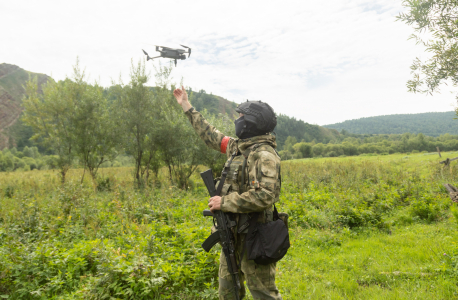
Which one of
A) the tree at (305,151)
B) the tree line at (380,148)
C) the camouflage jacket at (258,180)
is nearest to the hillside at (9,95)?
the tree at (305,151)

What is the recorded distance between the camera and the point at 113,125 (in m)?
14.8

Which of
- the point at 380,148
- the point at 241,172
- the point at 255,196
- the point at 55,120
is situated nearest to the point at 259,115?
the point at 241,172

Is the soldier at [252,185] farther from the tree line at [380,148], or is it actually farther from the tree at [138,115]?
the tree line at [380,148]

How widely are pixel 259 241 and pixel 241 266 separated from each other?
0.42 meters

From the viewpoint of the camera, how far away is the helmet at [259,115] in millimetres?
2688

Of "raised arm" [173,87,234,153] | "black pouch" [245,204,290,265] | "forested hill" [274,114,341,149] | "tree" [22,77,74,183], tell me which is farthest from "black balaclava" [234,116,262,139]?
"forested hill" [274,114,341,149]

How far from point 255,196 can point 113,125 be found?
14.6 metres

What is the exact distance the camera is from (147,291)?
11.1 feet

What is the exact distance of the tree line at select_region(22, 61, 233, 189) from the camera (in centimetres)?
1423

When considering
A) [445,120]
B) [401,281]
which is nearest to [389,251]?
[401,281]

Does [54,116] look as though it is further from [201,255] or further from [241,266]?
[241,266]

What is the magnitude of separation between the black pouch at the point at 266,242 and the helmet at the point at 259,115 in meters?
1.03

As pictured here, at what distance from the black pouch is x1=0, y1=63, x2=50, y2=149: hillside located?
125 m

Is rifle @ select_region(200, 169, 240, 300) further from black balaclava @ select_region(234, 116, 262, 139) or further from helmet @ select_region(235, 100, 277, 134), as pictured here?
helmet @ select_region(235, 100, 277, 134)
